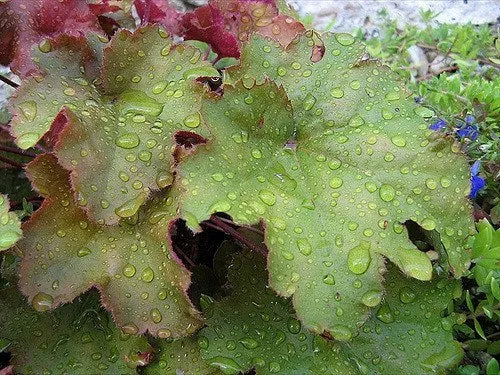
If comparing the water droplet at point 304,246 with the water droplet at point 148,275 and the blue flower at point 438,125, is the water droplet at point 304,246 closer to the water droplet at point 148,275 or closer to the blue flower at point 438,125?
the water droplet at point 148,275

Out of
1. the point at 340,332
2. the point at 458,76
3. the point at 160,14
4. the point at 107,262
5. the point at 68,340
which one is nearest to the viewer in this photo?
the point at 340,332

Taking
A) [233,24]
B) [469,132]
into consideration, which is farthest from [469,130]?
[233,24]

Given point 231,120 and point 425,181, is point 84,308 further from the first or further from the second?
point 425,181

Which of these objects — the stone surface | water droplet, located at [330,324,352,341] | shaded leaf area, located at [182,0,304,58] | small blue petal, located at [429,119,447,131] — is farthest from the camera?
the stone surface

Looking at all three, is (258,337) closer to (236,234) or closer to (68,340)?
(236,234)

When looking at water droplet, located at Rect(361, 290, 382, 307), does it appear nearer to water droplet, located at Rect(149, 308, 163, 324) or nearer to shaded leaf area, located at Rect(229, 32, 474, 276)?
shaded leaf area, located at Rect(229, 32, 474, 276)

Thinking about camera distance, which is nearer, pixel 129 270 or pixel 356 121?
pixel 129 270

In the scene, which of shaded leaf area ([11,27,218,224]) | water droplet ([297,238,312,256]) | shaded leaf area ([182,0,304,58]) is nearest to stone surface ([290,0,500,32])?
shaded leaf area ([182,0,304,58])
